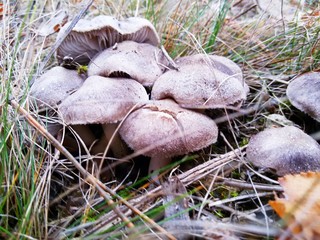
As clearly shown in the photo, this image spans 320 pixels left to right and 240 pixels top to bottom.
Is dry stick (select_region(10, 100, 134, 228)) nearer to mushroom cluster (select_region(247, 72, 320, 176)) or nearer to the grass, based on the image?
the grass

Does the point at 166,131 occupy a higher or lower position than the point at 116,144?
higher

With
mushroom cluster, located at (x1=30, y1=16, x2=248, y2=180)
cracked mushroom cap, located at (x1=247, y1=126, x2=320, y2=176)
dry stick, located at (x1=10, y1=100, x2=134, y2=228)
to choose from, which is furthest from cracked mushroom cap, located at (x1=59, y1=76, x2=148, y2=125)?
cracked mushroom cap, located at (x1=247, y1=126, x2=320, y2=176)

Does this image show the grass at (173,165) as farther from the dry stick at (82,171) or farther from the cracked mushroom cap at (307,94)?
the cracked mushroom cap at (307,94)

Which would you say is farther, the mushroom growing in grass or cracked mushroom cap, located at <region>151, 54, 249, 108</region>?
cracked mushroom cap, located at <region>151, 54, 249, 108</region>

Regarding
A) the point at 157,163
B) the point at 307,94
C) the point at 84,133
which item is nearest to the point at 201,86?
the point at 157,163

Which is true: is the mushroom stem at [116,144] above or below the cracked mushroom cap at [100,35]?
below

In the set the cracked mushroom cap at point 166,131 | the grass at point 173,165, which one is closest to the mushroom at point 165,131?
the cracked mushroom cap at point 166,131

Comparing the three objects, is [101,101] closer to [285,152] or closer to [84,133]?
[84,133]
